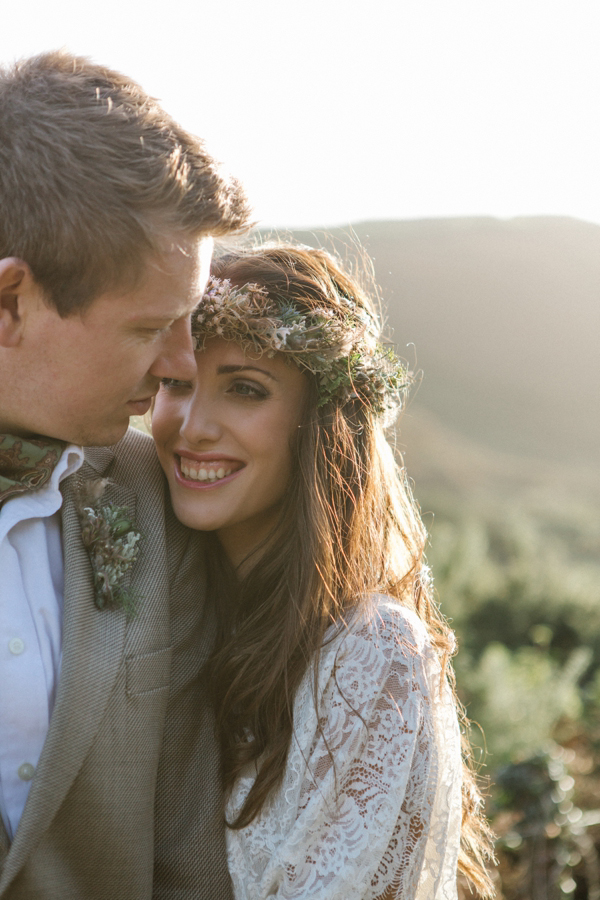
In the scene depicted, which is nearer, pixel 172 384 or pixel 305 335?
pixel 305 335

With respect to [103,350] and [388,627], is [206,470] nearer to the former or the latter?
[103,350]

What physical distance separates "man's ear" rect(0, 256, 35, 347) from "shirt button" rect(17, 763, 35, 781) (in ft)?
3.27

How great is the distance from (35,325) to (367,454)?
44.5 inches

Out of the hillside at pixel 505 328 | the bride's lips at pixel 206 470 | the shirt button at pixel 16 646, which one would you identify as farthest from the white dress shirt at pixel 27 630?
the hillside at pixel 505 328

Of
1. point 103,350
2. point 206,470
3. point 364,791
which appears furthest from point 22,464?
point 364,791

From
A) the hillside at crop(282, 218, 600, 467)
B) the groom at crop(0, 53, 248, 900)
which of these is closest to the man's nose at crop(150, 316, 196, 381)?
the groom at crop(0, 53, 248, 900)

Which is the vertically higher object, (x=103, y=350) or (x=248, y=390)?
(x=103, y=350)

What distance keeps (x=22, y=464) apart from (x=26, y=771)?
0.73 metres

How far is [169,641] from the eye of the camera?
205 centimetres

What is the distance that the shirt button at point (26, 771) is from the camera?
1777 millimetres

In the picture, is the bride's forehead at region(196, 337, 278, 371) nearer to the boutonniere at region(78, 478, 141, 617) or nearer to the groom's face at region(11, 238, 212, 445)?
the groom's face at region(11, 238, 212, 445)

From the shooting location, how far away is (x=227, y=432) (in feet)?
7.85

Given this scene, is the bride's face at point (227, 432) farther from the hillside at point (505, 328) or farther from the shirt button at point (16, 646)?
the hillside at point (505, 328)

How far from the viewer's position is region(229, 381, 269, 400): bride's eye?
241 centimetres
